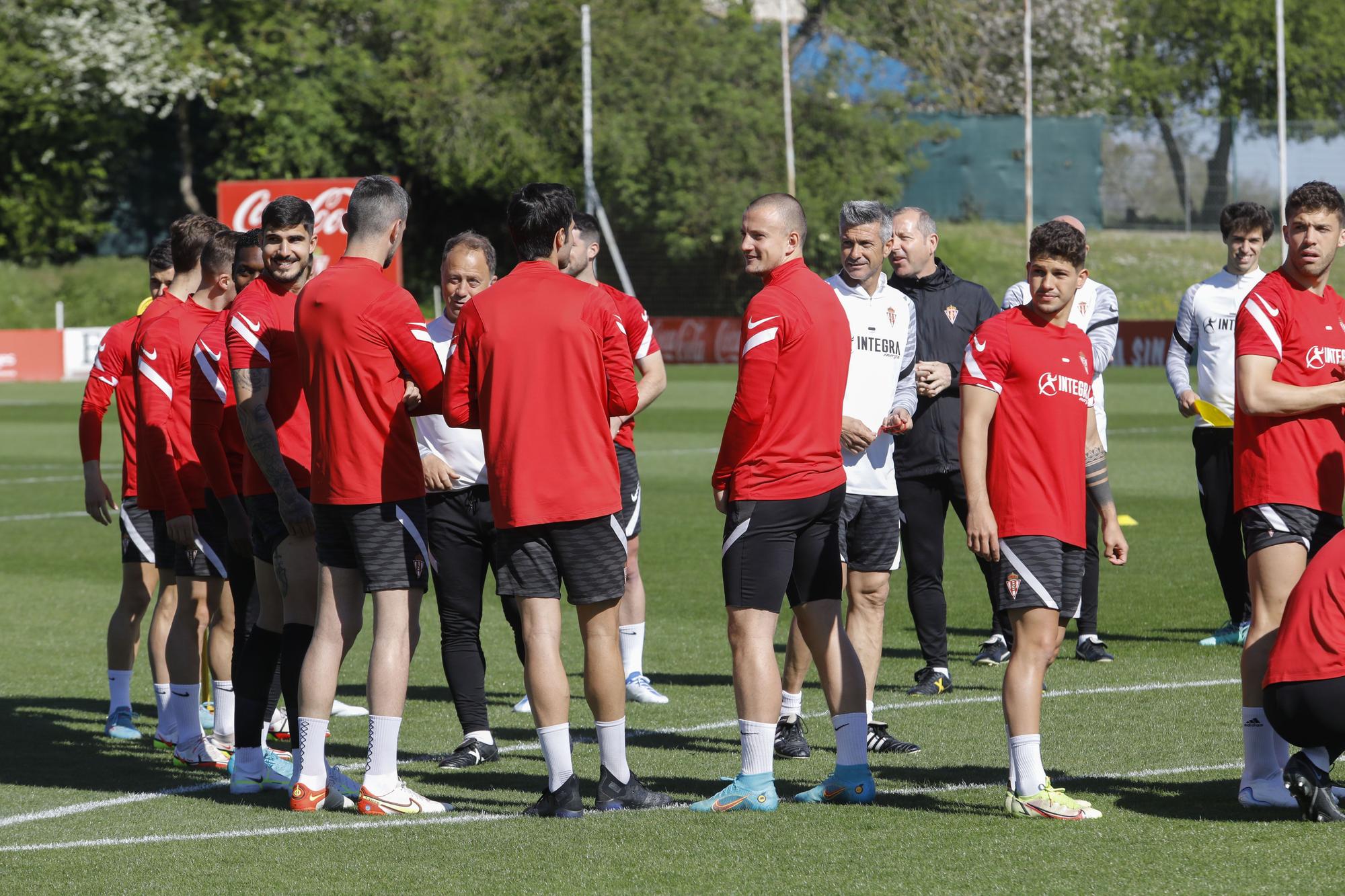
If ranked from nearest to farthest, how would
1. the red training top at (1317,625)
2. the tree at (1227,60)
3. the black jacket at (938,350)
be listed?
the red training top at (1317,625) → the black jacket at (938,350) → the tree at (1227,60)

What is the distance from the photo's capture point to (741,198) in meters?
47.1

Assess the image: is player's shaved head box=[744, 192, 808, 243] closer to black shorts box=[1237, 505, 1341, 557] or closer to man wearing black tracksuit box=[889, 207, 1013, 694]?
black shorts box=[1237, 505, 1341, 557]

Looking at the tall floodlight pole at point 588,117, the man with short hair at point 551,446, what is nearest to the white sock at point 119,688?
the man with short hair at point 551,446

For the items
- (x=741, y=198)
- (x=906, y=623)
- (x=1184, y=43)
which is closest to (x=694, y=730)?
(x=906, y=623)

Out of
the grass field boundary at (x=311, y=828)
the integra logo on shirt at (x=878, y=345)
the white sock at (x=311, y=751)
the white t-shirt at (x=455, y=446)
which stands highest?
the integra logo on shirt at (x=878, y=345)

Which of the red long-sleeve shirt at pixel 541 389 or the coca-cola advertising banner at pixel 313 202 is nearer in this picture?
the red long-sleeve shirt at pixel 541 389

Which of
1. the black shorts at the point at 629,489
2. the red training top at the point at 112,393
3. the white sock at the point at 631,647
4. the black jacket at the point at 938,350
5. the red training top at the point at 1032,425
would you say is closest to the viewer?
the red training top at the point at 1032,425

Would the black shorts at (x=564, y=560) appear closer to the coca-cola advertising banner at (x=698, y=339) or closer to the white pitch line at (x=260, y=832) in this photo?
A: the white pitch line at (x=260, y=832)

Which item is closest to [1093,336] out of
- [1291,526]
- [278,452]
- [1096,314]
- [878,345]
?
[1096,314]

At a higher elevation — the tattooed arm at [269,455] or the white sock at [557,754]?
the tattooed arm at [269,455]

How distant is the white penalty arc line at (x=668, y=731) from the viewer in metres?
6.19

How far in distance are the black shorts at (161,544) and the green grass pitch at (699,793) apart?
0.82 meters

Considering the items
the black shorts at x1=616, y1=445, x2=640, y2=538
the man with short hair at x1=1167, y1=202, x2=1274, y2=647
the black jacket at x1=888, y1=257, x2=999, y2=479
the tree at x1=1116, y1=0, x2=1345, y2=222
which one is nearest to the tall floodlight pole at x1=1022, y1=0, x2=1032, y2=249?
the tree at x1=1116, y1=0, x2=1345, y2=222

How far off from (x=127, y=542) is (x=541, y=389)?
10.0ft
